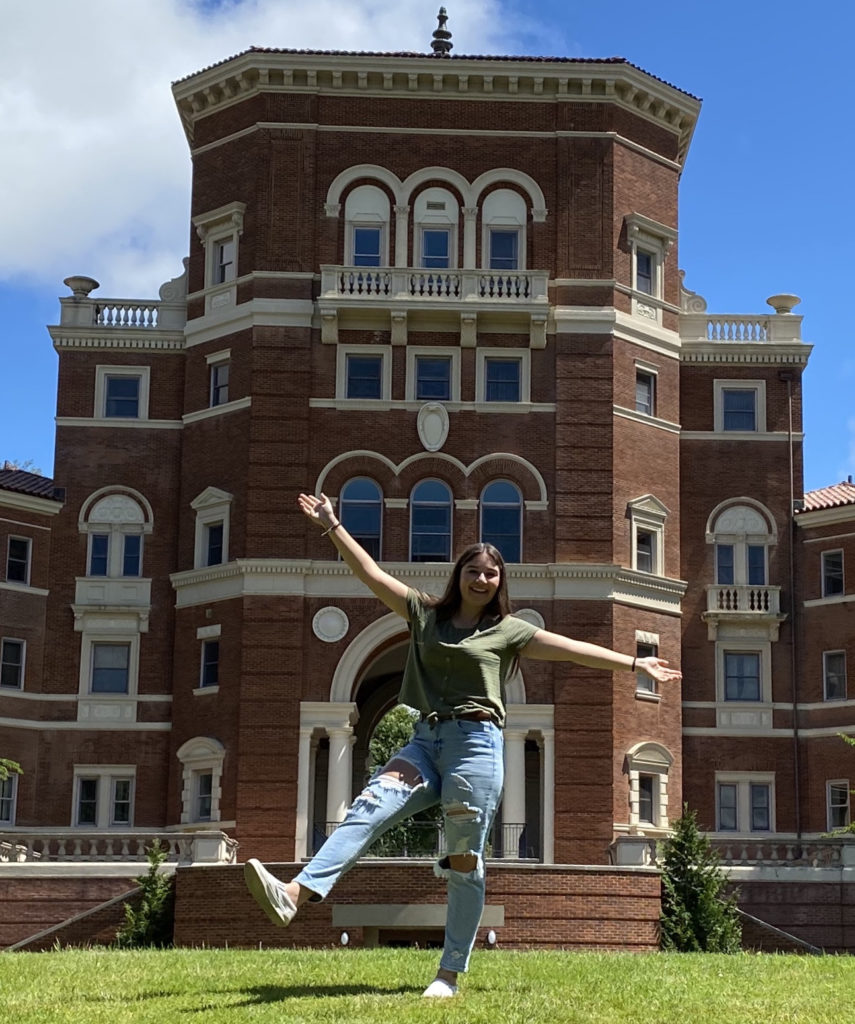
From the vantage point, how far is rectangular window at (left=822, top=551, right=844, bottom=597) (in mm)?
47375

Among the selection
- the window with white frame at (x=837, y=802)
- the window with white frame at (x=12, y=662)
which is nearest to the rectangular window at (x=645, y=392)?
the window with white frame at (x=837, y=802)

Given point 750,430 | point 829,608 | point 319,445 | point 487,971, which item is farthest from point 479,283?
point 487,971

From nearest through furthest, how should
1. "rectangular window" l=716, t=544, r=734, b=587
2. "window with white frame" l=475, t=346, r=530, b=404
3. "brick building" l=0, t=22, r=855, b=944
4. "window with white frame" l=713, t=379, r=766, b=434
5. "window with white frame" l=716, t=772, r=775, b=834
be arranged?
"brick building" l=0, t=22, r=855, b=944 → "window with white frame" l=475, t=346, r=530, b=404 → "window with white frame" l=716, t=772, r=775, b=834 → "rectangular window" l=716, t=544, r=734, b=587 → "window with white frame" l=713, t=379, r=766, b=434

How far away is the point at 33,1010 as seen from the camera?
438 inches

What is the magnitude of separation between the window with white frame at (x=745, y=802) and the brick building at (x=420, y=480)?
0.09 m

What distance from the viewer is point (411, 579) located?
1736 inches

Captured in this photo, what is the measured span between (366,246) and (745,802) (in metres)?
17.3

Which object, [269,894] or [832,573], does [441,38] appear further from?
[269,894]

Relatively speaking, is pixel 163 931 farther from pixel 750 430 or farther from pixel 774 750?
pixel 750 430

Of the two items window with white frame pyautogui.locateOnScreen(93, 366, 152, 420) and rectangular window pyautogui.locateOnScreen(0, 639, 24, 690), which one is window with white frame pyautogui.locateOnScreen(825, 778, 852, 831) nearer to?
window with white frame pyautogui.locateOnScreen(93, 366, 152, 420)

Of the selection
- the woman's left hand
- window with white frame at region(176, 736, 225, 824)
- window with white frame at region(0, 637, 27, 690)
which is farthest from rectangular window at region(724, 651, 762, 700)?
the woman's left hand

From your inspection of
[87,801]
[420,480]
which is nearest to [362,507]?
[420,480]

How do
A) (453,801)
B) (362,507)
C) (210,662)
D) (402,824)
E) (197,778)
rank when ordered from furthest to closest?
(210,662) → (362,507) → (197,778) → (402,824) → (453,801)

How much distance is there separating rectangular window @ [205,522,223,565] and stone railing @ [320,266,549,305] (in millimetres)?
6591
